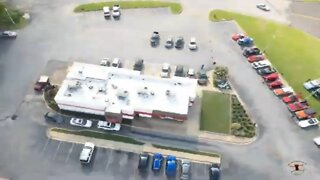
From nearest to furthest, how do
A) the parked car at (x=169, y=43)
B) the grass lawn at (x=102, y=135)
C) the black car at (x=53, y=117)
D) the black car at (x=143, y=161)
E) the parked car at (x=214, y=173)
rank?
the parked car at (x=214, y=173) → the black car at (x=143, y=161) → the grass lawn at (x=102, y=135) → the black car at (x=53, y=117) → the parked car at (x=169, y=43)

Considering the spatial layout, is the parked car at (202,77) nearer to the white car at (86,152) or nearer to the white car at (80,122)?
the white car at (80,122)

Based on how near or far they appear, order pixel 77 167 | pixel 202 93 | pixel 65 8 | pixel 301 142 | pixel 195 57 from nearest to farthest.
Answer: pixel 77 167 → pixel 301 142 → pixel 202 93 → pixel 195 57 → pixel 65 8

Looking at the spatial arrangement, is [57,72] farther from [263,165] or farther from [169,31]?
[263,165]

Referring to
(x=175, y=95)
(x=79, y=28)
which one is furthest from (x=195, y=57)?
(x=79, y=28)

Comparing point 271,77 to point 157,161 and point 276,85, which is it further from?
point 157,161

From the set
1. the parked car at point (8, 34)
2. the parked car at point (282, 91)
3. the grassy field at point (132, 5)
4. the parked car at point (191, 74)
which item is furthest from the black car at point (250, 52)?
the parked car at point (8, 34)

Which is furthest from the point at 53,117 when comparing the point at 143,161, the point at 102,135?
the point at 143,161
